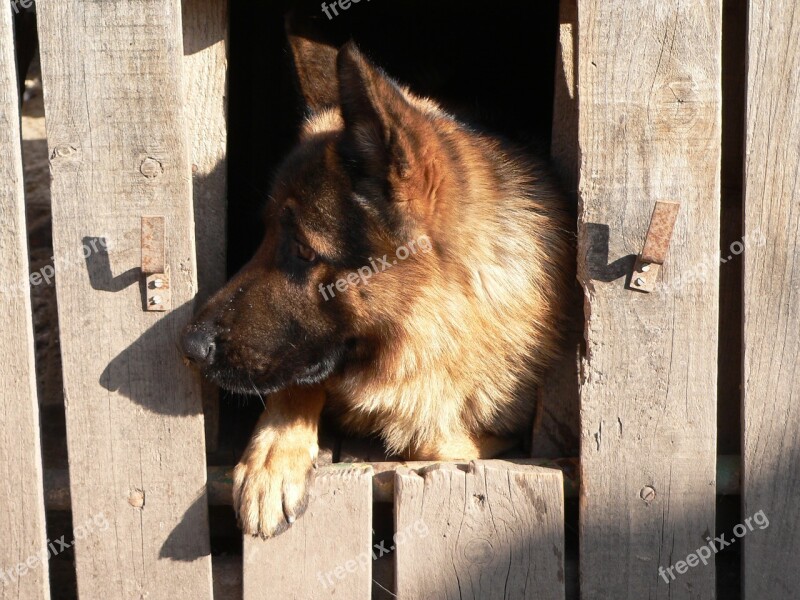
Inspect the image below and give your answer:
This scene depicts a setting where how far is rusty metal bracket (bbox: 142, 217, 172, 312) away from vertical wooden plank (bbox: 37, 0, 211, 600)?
0.12 feet

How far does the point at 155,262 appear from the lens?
2.37 m

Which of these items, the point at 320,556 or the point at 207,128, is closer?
the point at 320,556

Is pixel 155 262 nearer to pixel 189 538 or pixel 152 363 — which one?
pixel 152 363

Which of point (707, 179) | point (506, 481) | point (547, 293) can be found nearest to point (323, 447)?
point (506, 481)

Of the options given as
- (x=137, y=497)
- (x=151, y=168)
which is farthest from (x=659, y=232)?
(x=137, y=497)

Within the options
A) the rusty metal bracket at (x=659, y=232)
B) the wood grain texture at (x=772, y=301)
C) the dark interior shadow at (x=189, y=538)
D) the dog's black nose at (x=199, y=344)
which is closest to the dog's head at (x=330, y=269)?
the dog's black nose at (x=199, y=344)

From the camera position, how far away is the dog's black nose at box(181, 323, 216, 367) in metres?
2.39

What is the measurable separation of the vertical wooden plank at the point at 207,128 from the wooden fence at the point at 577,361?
0.27m

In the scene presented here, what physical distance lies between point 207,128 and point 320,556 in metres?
1.39

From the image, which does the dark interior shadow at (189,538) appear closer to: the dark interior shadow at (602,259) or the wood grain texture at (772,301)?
the dark interior shadow at (602,259)

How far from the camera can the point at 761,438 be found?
96.4 inches

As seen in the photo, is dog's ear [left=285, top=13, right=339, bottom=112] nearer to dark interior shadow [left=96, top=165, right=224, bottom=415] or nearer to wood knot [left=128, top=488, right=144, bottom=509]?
dark interior shadow [left=96, top=165, right=224, bottom=415]

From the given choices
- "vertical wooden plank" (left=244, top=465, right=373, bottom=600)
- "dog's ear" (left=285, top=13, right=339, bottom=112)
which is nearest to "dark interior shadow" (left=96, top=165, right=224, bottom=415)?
"vertical wooden plank" (left=244, top=465, right=373, bottom=600)

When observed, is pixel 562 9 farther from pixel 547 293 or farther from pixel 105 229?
pixel 105 229
